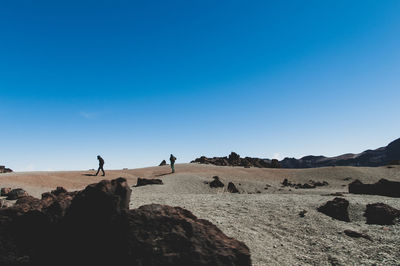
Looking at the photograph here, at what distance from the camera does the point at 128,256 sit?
605cm

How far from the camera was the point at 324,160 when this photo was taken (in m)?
157

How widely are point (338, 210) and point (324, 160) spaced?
160 m

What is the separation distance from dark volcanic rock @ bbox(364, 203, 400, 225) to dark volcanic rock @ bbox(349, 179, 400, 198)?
1134 centimetres

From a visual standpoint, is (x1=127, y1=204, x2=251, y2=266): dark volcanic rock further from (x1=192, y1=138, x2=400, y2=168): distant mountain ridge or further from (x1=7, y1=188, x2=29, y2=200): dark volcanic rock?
(x1=192, y1=138, x2=400, y2=168): distant mountain ridge

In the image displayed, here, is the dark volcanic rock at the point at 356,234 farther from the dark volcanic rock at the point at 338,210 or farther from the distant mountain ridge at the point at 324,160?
the distant mountain ridge at the point at 324,160

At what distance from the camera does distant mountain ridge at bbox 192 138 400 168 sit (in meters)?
63.6

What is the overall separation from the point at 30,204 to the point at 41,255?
2.12 metres

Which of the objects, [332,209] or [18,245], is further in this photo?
[332,209]

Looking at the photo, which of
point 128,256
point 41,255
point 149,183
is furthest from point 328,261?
point 149,183

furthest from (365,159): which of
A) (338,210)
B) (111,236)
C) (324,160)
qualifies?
(111,236)

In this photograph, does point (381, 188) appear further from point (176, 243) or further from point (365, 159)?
point (365, 159)

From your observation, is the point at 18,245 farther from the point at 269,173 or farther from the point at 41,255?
the point at 269,173

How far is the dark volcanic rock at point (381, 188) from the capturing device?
23734mm

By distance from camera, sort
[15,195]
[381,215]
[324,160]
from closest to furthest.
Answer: [381,215] → [15,195] → [324,160]
